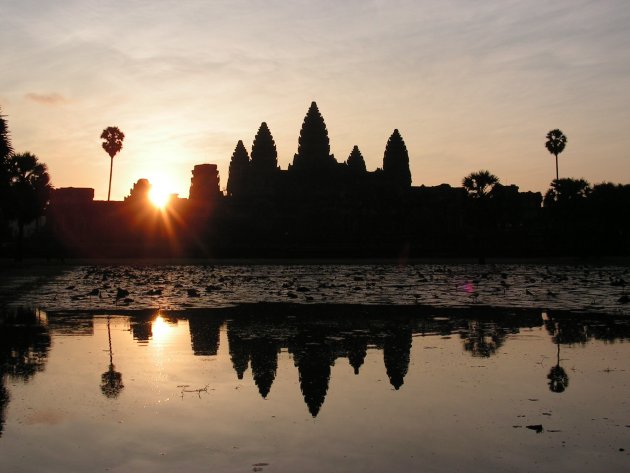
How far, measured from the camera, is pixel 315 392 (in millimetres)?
9570

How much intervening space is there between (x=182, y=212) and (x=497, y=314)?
74.0m

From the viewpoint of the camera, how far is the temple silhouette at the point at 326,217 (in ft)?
232

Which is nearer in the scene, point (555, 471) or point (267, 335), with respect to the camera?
point (555, 471)

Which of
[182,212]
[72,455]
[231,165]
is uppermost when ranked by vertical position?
[231,165]

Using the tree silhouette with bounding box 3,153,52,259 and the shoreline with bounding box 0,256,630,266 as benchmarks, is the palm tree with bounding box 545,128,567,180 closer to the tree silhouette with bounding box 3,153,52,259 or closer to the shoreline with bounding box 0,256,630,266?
the shoreline with bounding box 0,256,630,266

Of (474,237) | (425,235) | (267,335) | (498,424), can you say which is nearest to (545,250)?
(474,237)

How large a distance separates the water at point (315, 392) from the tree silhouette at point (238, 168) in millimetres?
94172

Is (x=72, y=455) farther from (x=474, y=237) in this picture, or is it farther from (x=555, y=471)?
(x=474, y=237)

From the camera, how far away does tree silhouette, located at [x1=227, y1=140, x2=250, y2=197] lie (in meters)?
113

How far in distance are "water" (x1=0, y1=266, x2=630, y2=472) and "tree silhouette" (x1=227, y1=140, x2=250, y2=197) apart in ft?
309

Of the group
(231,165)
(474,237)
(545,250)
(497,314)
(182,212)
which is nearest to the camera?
(497,314)

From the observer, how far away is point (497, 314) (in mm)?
19281

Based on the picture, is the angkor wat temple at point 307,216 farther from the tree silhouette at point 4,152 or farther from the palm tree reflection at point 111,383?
the palm tree reflection at point 111,383

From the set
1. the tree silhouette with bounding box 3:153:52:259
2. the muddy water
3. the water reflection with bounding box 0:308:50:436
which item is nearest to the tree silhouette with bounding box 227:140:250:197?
the tree silhouette with bounding box 3:153:52:259
